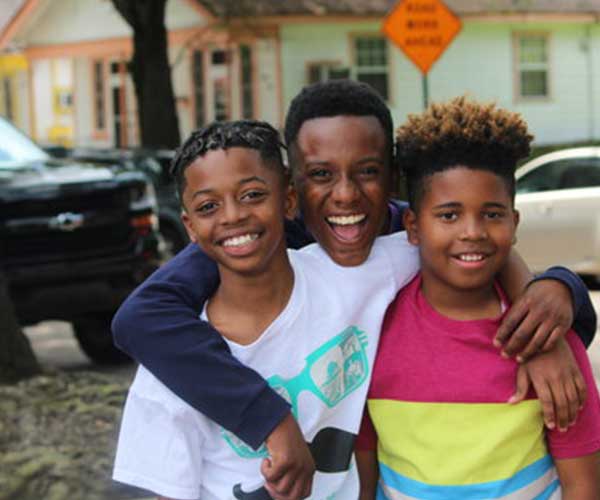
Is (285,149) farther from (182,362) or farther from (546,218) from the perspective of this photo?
(546,218)

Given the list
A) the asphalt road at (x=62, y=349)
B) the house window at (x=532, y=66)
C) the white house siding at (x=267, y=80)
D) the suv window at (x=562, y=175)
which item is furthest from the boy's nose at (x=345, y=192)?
the house window at (x=532, y=66)

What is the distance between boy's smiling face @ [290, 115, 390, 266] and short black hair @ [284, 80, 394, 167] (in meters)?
0.02

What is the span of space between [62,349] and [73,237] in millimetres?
2274

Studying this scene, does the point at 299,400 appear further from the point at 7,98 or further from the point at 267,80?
the point at 7,98

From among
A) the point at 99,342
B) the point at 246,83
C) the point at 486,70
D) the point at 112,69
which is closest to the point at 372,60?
the point at 486,70

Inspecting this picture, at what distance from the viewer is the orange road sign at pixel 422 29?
12594mm

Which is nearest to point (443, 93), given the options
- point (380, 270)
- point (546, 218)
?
point (546, 218)

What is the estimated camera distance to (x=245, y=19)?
22.6 metres

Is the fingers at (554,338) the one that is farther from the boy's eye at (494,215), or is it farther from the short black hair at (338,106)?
the short black hair at (338,106)

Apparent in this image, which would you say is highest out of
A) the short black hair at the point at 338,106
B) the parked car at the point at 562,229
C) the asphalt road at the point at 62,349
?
the short black hair at the point at 338,106

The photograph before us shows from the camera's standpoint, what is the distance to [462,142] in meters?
2.41

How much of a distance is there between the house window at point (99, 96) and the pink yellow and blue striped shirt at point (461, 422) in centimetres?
2627

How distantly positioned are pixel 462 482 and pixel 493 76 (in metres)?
24.4

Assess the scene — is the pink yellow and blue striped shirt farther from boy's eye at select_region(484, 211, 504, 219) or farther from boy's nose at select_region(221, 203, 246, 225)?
boy's nose at select_region(221, 203, 246, 225)
